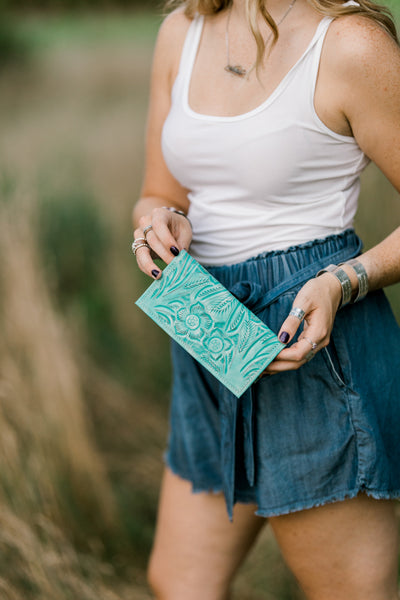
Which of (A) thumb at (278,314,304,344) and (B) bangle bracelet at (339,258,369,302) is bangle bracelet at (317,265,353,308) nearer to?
(B) bangle bracelet at (339,258,369,302)

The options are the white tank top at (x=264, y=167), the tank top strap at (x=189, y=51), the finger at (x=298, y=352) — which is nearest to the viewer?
the finger at (x=298, y=352)

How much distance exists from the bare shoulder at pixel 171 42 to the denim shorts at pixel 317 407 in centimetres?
47

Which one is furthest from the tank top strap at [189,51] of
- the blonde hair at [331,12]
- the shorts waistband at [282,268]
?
the shorts waistband at [282,268]

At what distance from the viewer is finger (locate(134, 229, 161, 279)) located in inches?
39.8

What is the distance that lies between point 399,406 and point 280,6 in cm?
79

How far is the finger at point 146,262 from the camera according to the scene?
101 centimetres

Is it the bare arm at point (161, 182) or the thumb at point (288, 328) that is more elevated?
the bare arm at point (161, 182)

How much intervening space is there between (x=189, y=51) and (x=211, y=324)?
598 millimetres

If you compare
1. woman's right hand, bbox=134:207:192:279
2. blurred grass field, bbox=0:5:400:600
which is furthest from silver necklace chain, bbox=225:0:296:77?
blurred grass field, bbox=0:5:400:600

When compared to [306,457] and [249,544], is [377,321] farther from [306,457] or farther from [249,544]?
[249,544]

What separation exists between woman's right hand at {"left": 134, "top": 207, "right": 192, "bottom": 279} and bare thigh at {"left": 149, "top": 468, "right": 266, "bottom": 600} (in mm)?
624

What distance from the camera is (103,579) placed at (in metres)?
2.08

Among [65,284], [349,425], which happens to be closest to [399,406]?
[349,425]

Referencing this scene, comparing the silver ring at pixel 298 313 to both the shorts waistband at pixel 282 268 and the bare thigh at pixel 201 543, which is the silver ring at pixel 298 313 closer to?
the shorts waistband at pixel 282 268
